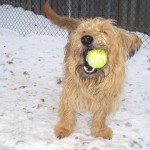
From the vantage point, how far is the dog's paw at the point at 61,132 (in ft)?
13.8

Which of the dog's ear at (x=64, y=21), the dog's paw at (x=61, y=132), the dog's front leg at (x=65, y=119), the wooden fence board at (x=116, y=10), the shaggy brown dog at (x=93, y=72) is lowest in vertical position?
the dog's paw at (x=61, y=132)

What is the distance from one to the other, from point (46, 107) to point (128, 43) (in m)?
1.70

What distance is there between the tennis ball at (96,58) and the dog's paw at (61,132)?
1.01 m

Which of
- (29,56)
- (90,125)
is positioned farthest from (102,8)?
(90,125)

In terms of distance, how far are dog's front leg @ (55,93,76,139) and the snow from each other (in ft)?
0.26

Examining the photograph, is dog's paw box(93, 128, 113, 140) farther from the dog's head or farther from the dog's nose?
the dog's nose

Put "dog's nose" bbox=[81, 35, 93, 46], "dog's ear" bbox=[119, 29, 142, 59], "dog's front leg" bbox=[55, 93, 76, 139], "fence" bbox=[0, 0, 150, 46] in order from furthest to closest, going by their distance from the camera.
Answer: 1. "fence" bbox=[0, 0, 150, 46]
2. "dog's front leg" bbox=[55, 93, 76, 139]
3. "dog's ear" bbox=[119, 29, 142, 59]
4. "dog's nose" bbox=[81, 35, 93, 46]

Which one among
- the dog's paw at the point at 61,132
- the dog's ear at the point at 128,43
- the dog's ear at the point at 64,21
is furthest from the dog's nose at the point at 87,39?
the dog's paw at the point at 61,132

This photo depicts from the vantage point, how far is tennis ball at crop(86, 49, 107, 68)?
11.7 feet

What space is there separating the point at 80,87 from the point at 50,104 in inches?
48.8

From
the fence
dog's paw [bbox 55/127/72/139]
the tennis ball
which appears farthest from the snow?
the fence

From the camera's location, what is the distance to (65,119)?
14.2 ft

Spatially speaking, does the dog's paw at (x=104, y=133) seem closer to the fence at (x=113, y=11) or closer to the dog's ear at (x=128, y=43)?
the dog's ear at (x=128, y=43)

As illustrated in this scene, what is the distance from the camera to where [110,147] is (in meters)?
4.07
